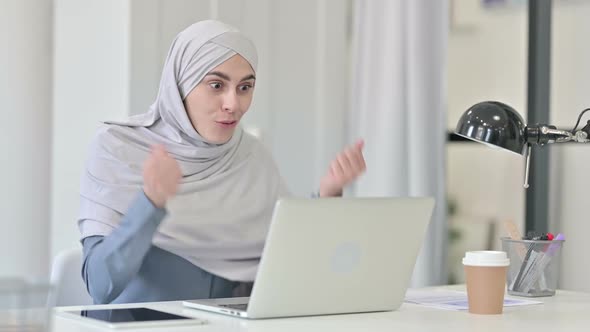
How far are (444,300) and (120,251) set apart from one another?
0.64 metres

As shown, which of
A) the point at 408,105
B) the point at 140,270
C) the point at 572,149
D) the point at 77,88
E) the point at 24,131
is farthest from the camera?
the point at 572,149

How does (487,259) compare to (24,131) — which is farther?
(24,131)

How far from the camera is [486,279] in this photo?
171 centimetres

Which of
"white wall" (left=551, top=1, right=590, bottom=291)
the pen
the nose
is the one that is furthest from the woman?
"white wall" (left=551, top=1, right=590, bottom=291)

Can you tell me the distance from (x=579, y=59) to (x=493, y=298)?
2.14 metres

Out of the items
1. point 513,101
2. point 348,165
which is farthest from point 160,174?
point 513,101

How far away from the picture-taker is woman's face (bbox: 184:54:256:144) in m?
2.25

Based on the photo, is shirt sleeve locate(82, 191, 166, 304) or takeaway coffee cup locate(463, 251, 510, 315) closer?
takeaway coffee cup locate(463, 251, 510, 315)

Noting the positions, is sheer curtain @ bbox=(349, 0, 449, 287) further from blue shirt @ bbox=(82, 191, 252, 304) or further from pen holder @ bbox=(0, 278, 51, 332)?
pen holder @ bbox=(0, 278, 51, 332)

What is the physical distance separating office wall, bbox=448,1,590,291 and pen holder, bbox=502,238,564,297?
1.66m

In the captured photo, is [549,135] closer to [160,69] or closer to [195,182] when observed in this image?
[195,182]

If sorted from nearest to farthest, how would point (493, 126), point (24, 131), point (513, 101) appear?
point (493, 126)
point (24, 131)
point (513, 101)

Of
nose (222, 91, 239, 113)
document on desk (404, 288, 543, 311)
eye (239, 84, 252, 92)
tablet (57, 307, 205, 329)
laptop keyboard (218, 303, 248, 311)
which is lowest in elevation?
document on desk (404, 288, 543, 311)

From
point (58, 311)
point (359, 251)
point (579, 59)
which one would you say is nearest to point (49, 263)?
point (58, 311)
